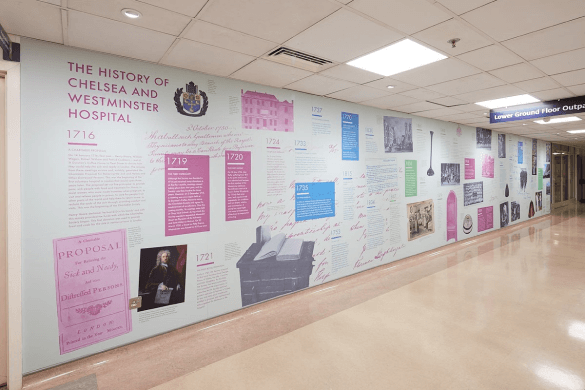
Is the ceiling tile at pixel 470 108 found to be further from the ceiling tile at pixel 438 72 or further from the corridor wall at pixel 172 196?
the ceiling tile at pixel 438 72

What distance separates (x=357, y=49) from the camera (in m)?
2.88

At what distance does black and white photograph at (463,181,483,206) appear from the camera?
754cm

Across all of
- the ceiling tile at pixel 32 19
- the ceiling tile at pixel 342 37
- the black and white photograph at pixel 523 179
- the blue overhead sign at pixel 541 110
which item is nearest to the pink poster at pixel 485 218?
the black and white photograph at pixel 523 179

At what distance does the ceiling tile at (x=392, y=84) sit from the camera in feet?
12.8

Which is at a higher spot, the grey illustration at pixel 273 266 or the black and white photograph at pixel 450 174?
the black and white photograph at pixel 450 174

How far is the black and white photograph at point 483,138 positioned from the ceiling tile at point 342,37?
20.9ft

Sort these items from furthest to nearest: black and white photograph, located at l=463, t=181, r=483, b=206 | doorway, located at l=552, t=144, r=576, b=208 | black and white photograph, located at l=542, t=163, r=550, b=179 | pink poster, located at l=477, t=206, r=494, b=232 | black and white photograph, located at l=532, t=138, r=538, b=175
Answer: doorway, located at l=552, t=144, r=576, b=208
black and white photograph, located at l=542, t=163, r=550, b=179
black and white photograph, located at l=532, t=138, r=538, b=175
pink poster, located at l=477, t=206, r=494, b=232
black and white photograph, located at l=463, t=181, r=483, b=206

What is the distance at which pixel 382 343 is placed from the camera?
308 cm

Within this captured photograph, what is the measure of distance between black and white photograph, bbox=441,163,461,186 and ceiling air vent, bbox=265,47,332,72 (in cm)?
467

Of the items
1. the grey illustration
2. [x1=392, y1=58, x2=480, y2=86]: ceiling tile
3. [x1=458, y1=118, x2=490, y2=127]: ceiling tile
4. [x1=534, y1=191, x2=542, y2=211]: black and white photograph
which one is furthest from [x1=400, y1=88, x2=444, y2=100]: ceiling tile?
[x1=534, y1=191, x2=542, y2=211]: black and white photograph

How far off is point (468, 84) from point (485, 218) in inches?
216

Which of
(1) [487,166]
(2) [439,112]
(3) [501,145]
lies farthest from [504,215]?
(2) [439,112]

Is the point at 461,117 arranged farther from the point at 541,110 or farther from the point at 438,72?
the point at 438,72

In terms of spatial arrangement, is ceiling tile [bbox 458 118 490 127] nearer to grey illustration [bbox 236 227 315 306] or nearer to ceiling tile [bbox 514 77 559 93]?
ceiling tile [bbox 514 77 559 93]
